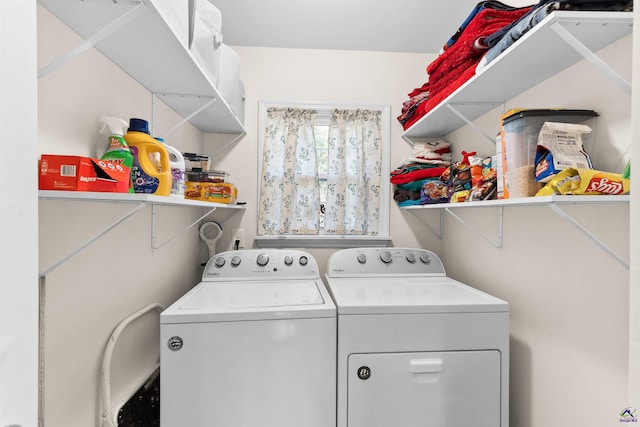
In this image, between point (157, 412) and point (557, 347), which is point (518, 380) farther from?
point (157, 412)

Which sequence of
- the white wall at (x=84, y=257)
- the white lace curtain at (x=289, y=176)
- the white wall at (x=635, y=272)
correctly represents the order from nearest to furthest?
the white wall at (x=635, y=272) → the white wall at (x=84, y=257) → the white lace curtain at (x=289, y=176)

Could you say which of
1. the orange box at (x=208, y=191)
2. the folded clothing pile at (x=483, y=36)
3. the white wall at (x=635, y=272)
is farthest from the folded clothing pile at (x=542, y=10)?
the orange box at (x=208, y=191)

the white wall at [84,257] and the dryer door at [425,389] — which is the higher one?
the white wall at [84,257]

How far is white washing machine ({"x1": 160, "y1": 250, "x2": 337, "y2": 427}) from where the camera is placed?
3.63 feet

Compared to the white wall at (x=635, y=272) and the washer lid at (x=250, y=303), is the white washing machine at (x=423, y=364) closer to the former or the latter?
the washer lid at (x=250, y=303)

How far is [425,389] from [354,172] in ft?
4.80

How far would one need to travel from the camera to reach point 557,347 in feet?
3.89

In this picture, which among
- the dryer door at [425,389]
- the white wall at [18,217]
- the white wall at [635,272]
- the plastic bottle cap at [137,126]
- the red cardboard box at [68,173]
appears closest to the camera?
the white wall at [18,217]

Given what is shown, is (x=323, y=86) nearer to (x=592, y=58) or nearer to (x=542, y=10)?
(x=542, y=10)

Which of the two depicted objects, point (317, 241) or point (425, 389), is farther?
point (317, 241)

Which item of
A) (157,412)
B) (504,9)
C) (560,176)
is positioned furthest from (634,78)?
(157,412)

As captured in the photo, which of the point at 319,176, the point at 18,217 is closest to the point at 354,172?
the point at 319,176

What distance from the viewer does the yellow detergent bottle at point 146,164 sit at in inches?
38.2

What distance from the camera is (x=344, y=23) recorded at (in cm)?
187
